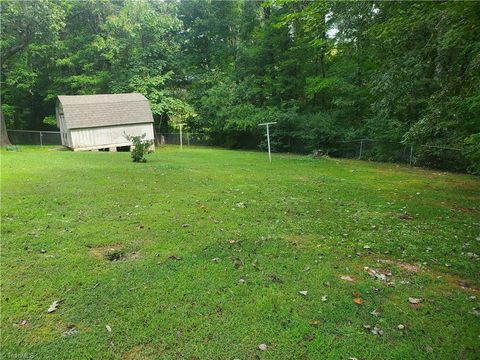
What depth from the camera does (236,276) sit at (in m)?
4.05

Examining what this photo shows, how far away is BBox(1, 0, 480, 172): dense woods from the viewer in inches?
398

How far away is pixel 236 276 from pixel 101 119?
72.1 ft

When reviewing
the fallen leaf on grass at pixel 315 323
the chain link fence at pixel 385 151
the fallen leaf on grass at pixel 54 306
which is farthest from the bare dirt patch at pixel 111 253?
the chain link fence at pixel 385 151

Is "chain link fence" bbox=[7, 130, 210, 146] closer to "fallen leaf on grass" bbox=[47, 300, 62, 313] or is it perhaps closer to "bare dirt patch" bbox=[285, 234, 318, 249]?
"bare dirt patch" bbox=[285, 234, 318, 249]

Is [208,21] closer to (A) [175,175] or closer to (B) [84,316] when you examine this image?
(A) [175,175]

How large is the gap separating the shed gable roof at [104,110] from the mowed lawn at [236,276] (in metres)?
16.4

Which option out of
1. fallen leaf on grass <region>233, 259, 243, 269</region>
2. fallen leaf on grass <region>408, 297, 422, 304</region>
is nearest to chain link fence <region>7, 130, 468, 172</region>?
fallen leaf on grass <region>408, 297, 422, 304</region>

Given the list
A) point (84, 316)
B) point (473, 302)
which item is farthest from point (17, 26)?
point (473, 302)

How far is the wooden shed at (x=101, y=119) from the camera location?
22.3 meters

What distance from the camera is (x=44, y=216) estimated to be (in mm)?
6031

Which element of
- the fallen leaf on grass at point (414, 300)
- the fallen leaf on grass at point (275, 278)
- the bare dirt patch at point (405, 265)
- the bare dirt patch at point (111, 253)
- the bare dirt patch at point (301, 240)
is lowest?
the fallen leaf on grass at point (414, 300)

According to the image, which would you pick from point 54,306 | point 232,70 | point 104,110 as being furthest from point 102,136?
point 54,306

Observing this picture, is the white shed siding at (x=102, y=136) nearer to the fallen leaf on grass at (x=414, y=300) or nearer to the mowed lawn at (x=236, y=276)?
the mowed lawn at (x=236, y=276)

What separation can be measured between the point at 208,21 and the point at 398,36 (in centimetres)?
2536
